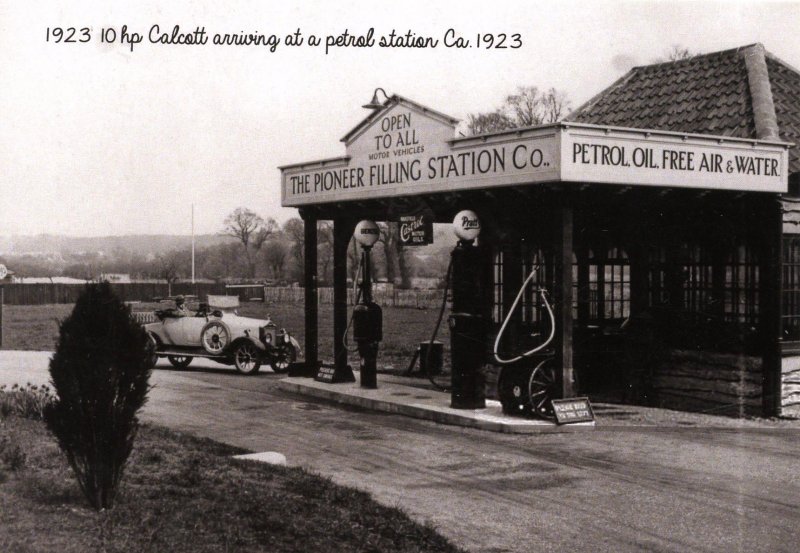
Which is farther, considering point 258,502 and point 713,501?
point 713,501

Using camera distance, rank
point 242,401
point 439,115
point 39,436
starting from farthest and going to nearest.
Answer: point 242,401 < point 439,115 < point 39,436

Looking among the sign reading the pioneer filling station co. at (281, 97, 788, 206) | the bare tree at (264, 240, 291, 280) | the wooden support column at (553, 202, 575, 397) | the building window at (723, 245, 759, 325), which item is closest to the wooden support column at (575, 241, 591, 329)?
the building window at (723, 245, 759, 325)

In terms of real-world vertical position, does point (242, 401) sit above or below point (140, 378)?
below

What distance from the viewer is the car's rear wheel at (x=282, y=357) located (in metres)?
17.8

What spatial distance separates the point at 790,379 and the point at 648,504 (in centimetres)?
573

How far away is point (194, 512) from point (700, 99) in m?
11.0

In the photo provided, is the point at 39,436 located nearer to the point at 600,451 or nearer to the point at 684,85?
the point at 600,451

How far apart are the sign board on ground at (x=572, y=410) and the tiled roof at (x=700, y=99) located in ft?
14.3

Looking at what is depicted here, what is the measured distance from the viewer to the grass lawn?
5441 millimetres

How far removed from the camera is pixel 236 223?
8175cm

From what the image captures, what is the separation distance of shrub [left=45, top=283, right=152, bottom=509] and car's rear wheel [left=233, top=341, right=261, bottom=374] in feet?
38.1

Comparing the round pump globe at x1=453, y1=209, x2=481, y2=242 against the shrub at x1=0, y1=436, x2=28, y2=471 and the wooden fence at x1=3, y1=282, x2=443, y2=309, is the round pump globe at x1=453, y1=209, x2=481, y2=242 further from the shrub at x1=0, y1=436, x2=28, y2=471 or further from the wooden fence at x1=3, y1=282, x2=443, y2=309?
the wooden fence at x1=3, y1=282, x2=443, y2=309

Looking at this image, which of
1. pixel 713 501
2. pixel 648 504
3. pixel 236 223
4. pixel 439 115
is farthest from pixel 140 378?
pixel 236 223

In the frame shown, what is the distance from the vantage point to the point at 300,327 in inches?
1293
